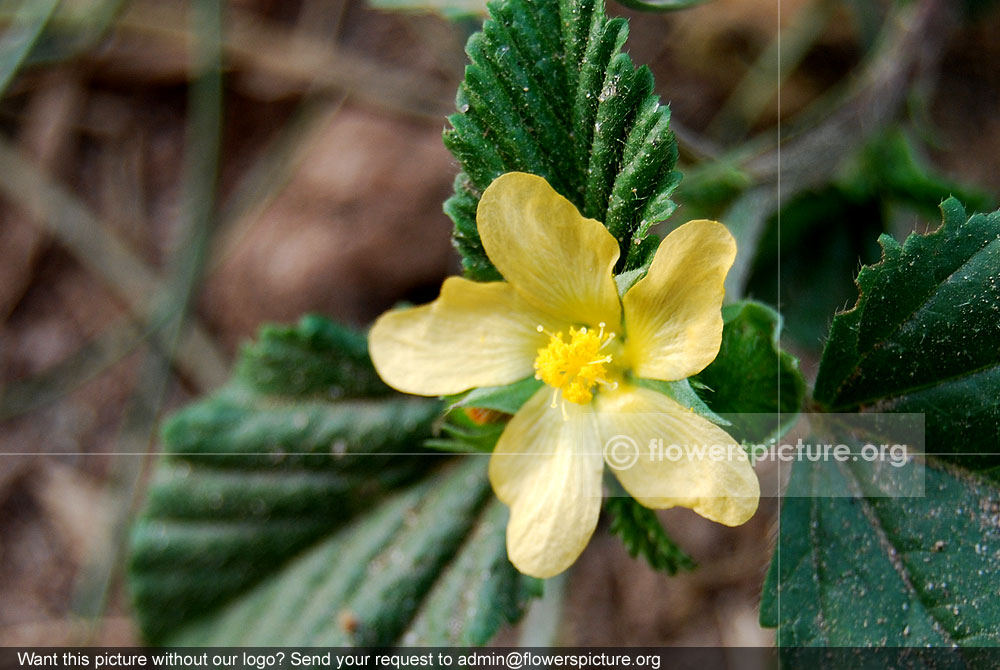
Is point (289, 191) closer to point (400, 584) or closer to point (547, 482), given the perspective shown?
point (400, 584)

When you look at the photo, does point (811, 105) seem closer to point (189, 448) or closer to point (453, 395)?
point (453, 395)

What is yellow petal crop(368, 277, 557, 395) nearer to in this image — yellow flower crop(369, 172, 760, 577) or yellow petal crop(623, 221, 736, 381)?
yellow flower crop(369, 172, 760, 577)

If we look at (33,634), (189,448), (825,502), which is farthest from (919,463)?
(33,634)

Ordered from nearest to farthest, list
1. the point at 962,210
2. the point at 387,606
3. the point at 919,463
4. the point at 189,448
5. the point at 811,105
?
the point at 962,210 → the point at 919,463 → the point at 387,606 → the point at 189,448 → the point at 811,105

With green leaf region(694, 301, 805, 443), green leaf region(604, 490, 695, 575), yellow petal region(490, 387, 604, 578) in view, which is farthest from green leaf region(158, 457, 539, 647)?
green leaf region(694, 301, 805, 443)

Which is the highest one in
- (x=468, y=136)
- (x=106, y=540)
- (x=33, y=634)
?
(x=468, y=136)
